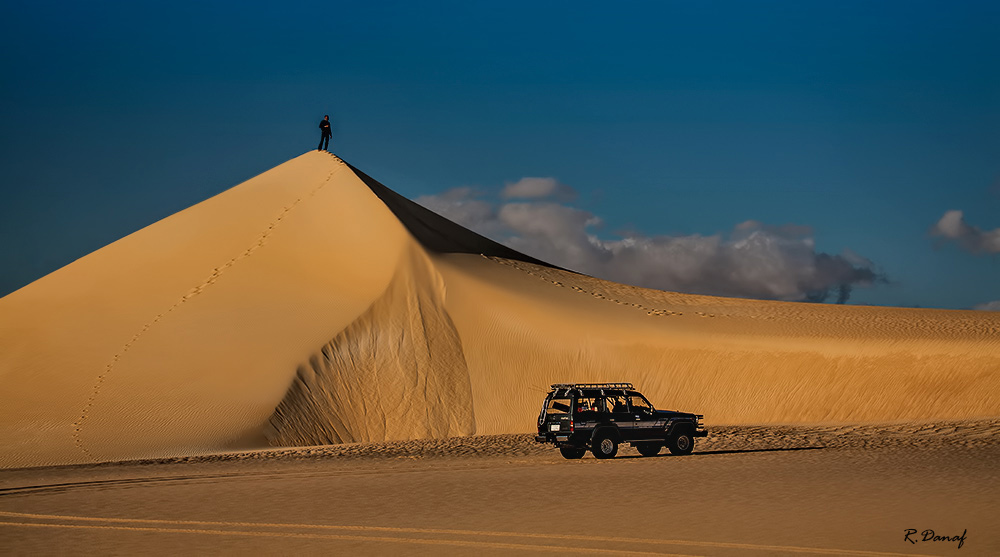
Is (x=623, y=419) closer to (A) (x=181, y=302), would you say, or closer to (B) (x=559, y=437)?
(B) (x=559, y=437)

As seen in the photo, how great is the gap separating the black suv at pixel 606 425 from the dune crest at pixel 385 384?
10736mm

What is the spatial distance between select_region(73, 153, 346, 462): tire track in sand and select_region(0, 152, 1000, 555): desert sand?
0.35 ft

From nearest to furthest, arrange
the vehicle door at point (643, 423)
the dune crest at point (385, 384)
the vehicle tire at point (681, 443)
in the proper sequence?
the vehicle door at point (643, 423)
the vehicle tire at point (681, 443)
the dune crest at point (385, 384)

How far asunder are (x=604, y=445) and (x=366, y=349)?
46.6ft

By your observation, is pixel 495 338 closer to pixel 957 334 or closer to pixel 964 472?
pixel 957 334

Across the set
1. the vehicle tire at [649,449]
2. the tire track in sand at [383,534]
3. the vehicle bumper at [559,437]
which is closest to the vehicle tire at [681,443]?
the vehicle tire at [649,449]

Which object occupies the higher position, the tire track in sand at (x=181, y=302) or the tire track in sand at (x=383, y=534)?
the tire track in sand at (x=181, y=302)

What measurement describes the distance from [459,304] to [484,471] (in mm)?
18461

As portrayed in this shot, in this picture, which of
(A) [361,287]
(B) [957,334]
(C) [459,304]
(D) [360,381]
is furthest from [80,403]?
(B) [957,334]

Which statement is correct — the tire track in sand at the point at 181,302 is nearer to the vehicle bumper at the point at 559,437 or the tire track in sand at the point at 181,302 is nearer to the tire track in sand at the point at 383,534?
the vehicle bumper at the point at 559,437

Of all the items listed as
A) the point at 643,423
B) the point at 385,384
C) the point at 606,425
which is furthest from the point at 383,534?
the point at 385,384

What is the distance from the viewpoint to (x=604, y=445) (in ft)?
70.1

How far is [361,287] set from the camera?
37250mm

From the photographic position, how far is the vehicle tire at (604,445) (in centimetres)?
2117
